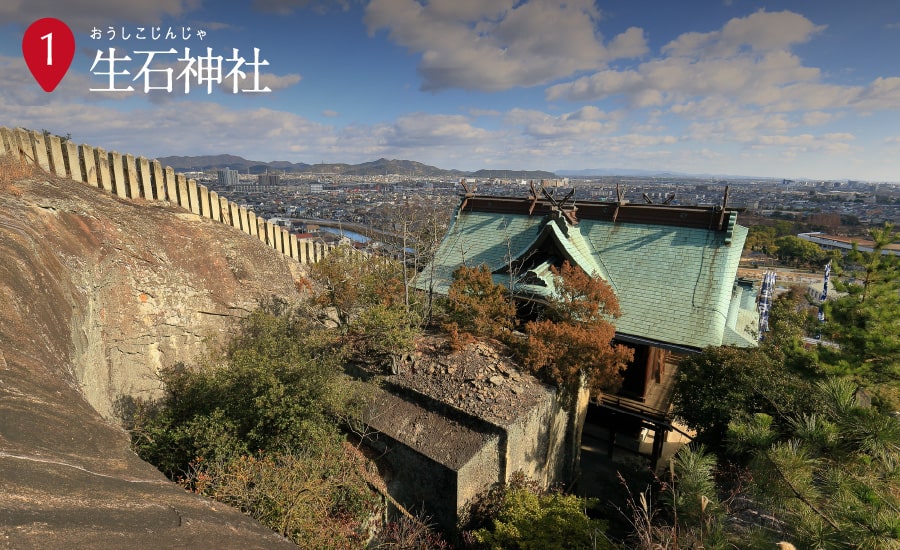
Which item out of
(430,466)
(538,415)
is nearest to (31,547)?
(430,466)

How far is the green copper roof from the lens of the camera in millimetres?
15453

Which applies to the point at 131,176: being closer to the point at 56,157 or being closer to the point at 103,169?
the point at 103,169

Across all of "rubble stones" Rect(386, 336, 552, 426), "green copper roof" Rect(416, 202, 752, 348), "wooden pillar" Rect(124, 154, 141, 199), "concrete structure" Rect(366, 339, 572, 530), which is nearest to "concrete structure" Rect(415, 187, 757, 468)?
"green copper roof" Rect(416, 202, 752, 348)

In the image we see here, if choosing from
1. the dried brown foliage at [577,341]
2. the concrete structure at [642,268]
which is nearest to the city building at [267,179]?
the concrete structure at [642,268]

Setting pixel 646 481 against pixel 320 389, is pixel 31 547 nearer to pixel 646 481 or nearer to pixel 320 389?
pixel 320 389

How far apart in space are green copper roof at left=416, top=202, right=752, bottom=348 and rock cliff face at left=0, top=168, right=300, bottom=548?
7660 mm

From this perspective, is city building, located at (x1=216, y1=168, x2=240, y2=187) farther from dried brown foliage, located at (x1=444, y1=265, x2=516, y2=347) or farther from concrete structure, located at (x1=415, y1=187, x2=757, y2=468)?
dried brown foliage, located at (x1=444, y1=265, x2=516, y2=347)

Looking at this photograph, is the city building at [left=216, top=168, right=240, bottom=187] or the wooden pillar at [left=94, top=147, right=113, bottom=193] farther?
the city building at [left=216, top=168, right=240, bottom=187]

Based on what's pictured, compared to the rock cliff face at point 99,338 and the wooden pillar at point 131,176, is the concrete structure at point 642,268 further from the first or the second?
the wooden pillar at point 131,176

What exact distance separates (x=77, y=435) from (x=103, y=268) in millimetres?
9091

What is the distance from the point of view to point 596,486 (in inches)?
663

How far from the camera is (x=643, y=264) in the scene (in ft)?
57.7

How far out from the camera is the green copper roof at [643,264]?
1545 cm

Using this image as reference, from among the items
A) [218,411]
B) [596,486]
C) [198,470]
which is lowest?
[596,486]
